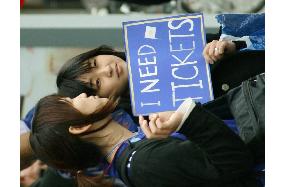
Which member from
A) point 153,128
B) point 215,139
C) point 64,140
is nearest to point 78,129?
point 64,140

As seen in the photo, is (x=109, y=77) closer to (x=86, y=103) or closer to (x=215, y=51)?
(x=86, y=103)

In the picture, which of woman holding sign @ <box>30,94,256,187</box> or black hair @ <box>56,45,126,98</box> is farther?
black hair @ <box>56,45,126,98</box>

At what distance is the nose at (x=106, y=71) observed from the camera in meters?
0.77

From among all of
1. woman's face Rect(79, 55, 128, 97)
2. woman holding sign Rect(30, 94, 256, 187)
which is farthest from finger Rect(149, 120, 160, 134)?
woman's face Rect(79, 55, 128, 97)

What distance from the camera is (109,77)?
0.77m

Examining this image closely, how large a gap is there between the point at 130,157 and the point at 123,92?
13cm

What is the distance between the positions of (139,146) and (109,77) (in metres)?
0.14

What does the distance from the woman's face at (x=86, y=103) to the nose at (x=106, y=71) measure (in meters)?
0.04

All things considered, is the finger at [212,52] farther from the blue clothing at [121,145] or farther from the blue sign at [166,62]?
the blue clothing at [121,145]

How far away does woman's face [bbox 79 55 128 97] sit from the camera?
0.76 meters

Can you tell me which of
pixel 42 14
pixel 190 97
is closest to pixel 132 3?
pixel 42 14

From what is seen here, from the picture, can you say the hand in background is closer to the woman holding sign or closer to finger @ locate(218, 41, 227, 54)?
finger @ locate(218, 41, 227, 54)
